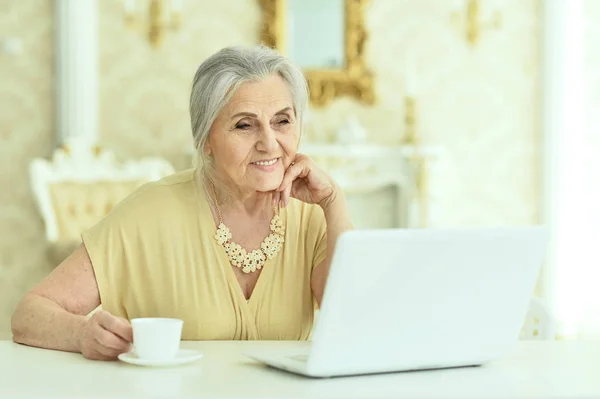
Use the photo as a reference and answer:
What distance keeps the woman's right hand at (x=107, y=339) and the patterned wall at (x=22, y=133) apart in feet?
11.2

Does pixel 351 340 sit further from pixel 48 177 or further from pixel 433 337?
pixel 48 177

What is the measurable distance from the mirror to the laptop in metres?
3.63

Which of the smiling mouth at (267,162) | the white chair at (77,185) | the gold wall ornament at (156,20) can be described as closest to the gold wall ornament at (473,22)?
the gold wall ornament at (156,20)

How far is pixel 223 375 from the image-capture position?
1261mm

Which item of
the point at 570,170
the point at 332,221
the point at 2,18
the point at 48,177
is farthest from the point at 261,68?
the point at 570,170

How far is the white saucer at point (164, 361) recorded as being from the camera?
1.29 metres

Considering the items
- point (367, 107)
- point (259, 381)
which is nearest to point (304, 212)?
point (259, 381)

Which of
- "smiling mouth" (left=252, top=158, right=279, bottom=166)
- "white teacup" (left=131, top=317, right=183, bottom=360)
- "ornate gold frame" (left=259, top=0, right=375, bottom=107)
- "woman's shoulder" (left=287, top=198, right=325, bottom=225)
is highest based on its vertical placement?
"ornate gold frame" (left=259, top=0, right=375, bottom=107)

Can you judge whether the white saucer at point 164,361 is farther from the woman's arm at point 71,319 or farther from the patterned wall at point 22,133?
the patterned wall at point 22,133

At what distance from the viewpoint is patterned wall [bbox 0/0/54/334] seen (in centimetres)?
464

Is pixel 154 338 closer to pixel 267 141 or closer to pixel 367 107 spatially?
pixel 267 141

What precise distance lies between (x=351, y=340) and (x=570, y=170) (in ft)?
13.4

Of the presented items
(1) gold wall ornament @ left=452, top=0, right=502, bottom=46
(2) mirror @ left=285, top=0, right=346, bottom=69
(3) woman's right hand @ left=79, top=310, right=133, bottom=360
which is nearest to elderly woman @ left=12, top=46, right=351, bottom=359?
(3) woman's right hand @ left=79, top=310, right=133, bottom=360

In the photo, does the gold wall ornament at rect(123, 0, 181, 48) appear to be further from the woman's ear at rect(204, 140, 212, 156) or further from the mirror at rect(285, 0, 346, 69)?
the woman's ear at rect(204, 140, 212, 156)
